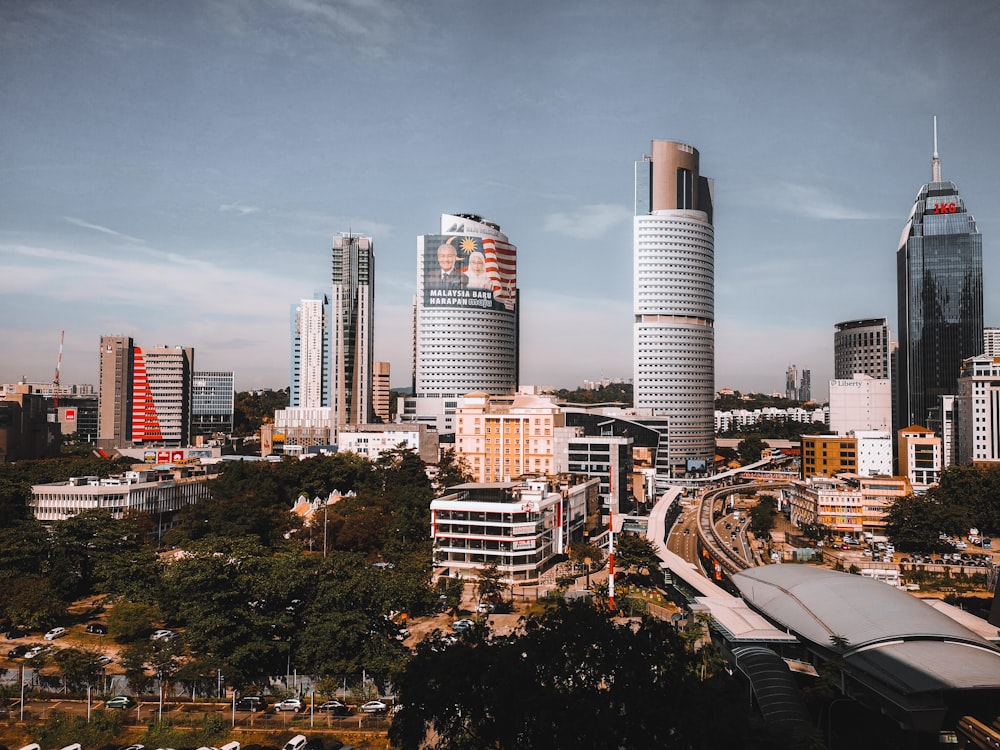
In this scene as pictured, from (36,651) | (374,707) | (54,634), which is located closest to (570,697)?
(374,707)

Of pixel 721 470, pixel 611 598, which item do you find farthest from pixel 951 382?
pixel 611 598

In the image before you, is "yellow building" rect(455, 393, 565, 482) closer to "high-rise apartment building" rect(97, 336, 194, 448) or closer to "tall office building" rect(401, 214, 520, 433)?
"tall office building" rect(401, 214, 520, 433)

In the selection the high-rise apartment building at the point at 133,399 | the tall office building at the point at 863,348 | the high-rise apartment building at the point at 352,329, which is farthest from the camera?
the tall office building at the point at 863,348

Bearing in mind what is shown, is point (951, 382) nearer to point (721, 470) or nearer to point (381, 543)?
point (721, 470)

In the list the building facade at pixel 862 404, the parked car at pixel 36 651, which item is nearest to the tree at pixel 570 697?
the parked car at pixel 36 651

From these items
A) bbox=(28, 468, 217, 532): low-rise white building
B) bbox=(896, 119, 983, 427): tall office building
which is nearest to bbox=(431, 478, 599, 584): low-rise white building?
bbox=(28, 468, 217, 532): low-rise white building

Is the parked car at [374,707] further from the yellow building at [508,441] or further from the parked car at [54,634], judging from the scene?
the yellow building at [508,441]

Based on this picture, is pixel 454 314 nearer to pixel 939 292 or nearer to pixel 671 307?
pixel 671 307
